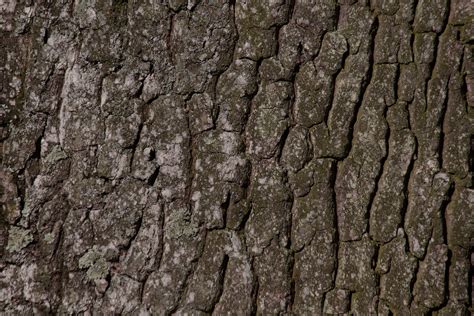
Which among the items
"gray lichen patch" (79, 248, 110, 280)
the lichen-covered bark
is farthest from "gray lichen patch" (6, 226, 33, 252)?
"gray lichen patch" (79, 248, 110, 280)

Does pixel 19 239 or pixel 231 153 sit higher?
pixel 231 153

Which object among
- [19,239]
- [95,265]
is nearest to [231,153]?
[95,265]

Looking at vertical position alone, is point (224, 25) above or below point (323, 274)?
above

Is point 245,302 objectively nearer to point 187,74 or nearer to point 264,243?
point 264,243

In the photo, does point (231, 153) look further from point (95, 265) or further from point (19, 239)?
point (19, 239)

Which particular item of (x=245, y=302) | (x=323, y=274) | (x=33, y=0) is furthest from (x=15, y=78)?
(x=323, y=274)

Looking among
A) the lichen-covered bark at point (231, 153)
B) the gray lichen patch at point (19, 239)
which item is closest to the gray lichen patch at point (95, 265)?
the lichen-covered bark at point (231, 153)

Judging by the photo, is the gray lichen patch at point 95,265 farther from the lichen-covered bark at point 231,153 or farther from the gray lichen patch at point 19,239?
the gray lichen patch at point 19,239

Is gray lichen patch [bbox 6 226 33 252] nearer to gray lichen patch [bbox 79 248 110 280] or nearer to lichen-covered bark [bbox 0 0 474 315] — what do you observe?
lichen-covered bark [bbox 0 0 474 315]
